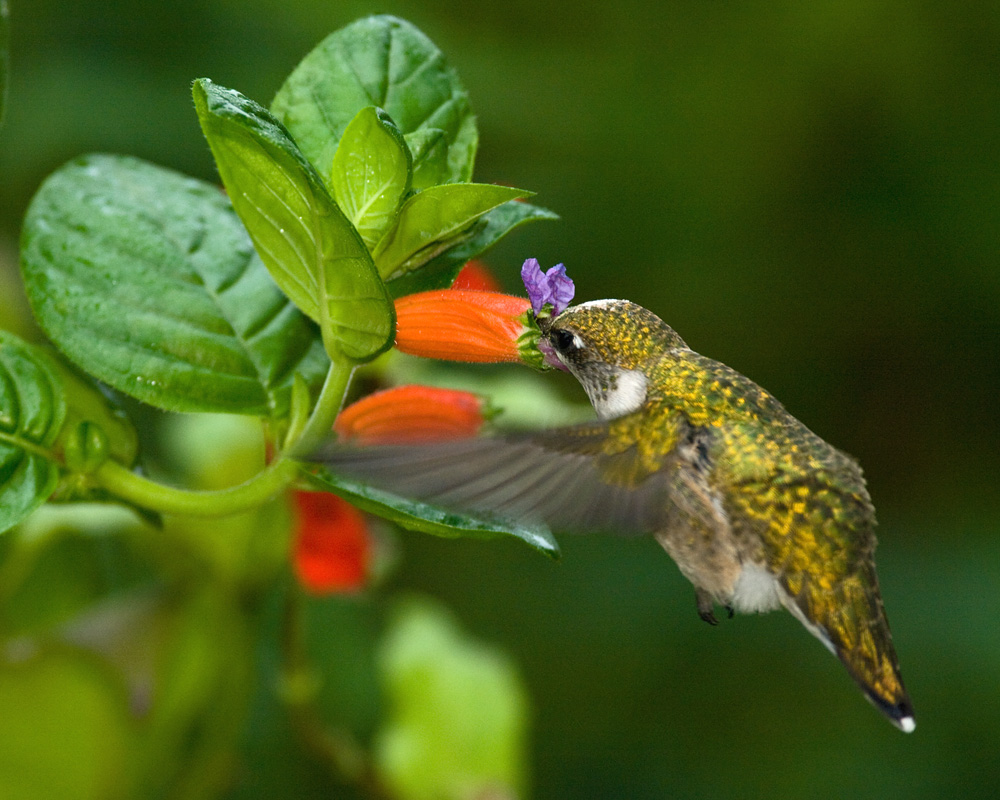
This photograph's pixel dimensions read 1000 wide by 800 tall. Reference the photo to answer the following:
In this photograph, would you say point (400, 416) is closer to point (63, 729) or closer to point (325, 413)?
point (325, 413)

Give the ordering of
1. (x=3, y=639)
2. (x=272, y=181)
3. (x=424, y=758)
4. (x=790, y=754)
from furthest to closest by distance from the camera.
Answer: (x=790, y=754) → (x=424, y=758) → (x=3, y=639) → (x=272, y=181)

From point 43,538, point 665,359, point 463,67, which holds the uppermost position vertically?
point 665,359

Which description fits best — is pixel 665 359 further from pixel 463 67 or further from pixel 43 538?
pixel 463 67

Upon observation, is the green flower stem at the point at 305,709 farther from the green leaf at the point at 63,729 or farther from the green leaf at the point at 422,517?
the green leaf at the point at 422,517

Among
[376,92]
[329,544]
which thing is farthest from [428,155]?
[329,544]

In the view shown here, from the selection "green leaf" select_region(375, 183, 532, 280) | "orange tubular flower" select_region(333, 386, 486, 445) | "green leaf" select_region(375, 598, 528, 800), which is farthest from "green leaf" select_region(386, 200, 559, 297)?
"green leaf" select_region(375, 598, 528, 800)

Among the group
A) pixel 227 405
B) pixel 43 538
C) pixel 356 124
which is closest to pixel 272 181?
pixel 356 124
